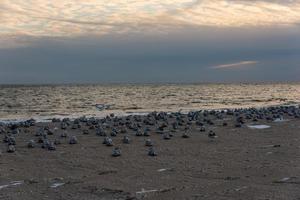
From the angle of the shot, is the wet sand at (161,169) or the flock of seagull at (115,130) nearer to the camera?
the wet sand at (161,169)

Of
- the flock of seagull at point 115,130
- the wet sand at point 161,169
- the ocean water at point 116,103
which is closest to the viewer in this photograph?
the wet sand at point 161,169

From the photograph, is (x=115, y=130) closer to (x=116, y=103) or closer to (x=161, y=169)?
(x=161, y=169)

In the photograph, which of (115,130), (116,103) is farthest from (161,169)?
(116,103)

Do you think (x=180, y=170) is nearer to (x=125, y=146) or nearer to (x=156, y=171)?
(x=156, y=171)

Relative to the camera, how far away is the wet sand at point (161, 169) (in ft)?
31.9

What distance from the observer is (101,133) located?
61.5ft

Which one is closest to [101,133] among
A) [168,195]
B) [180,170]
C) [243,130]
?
[243,130]

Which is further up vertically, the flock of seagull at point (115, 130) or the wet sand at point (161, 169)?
the flock of seagull at point (115, 130)

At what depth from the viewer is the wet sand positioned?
9734 mm

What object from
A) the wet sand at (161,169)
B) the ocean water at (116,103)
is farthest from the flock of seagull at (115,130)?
the ocean water at (116,103)

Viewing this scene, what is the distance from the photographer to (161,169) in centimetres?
1212

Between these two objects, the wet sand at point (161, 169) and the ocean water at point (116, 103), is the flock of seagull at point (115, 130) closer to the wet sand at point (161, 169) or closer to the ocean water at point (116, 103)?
the wet sand at point (161, 169)

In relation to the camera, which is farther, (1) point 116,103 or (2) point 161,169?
(1) point 116,103

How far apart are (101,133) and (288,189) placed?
1014 centimetres
